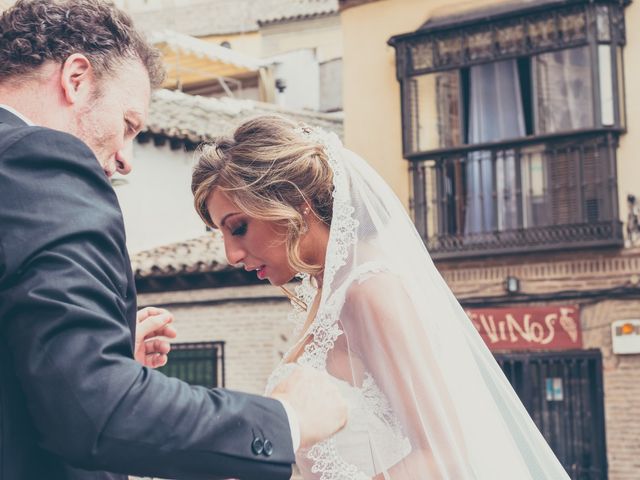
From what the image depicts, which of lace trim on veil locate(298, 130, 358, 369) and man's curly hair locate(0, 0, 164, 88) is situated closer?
man's curly hair locate(0, 0, 164, 88)

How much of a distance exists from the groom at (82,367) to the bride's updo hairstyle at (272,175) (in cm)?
114

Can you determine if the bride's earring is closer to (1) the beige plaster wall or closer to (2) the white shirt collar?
(2) the white shirt collar

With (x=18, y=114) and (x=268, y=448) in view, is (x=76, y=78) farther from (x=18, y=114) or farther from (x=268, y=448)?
(x=268, y=448)

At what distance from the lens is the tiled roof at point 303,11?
25109 mm

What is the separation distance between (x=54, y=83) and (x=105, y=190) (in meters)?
0.26

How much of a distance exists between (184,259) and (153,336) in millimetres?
13016

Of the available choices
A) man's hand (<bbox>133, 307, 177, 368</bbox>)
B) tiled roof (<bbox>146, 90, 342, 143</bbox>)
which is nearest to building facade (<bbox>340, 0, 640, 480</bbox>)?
tiled roof (<bbox>146, 90, 342, 143</bbox>)

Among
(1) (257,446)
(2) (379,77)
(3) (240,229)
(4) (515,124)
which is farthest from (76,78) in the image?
(2) (379,77)

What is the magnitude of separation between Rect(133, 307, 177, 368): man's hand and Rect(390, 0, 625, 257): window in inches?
395

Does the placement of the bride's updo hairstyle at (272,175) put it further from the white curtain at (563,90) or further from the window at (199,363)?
the window at (199,363)

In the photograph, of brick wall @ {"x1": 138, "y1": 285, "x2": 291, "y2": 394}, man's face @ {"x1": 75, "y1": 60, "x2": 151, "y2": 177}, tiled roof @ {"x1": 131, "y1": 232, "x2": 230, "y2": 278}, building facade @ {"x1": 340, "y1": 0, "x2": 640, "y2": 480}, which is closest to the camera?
man's face @ {"x1": 75, "y1": 60, "x2": 151, "y2": 177}

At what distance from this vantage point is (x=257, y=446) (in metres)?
1.70

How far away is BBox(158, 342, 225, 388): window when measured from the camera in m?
15.1

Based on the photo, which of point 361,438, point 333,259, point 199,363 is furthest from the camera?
point 199,363
